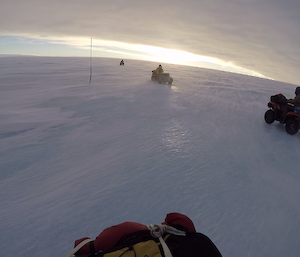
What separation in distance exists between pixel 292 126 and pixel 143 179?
496 cm

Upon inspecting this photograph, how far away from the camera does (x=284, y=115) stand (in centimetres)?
570

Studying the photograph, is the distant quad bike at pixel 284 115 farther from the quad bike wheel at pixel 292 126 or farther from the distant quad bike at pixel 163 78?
the distant quad bike at pixel 163 78

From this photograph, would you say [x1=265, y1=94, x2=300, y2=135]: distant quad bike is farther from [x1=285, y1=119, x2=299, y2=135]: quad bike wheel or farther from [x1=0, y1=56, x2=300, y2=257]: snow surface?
[x1=0, y1=56, x2=300, y2=257]: snow surface

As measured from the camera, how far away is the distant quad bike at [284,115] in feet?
17.8

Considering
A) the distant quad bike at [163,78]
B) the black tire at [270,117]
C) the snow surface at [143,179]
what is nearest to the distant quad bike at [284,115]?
the black tire at [270,117]

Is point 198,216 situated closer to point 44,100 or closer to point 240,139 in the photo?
point 240,139

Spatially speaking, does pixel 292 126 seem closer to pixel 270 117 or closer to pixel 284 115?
pixel 284 115

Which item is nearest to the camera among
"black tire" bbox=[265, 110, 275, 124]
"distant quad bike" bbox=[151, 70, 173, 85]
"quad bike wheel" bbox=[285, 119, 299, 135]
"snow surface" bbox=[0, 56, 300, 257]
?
"snow surface" bbox=[0, 56, 300, 257]

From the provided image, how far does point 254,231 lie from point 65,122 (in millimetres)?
5197

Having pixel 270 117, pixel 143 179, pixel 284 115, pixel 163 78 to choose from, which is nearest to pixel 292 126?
pixel 284 115

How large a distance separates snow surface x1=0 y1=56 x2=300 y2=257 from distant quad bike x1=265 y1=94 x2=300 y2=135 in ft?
0.80

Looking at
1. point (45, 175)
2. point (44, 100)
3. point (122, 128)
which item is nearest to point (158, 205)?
point (45, 175)

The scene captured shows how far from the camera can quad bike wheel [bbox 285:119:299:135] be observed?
5.39 metres

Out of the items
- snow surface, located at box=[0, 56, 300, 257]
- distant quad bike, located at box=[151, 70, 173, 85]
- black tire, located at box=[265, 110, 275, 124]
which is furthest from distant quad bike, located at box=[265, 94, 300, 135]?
distant quad bike, located at box=[151, 70, 173, 85]
